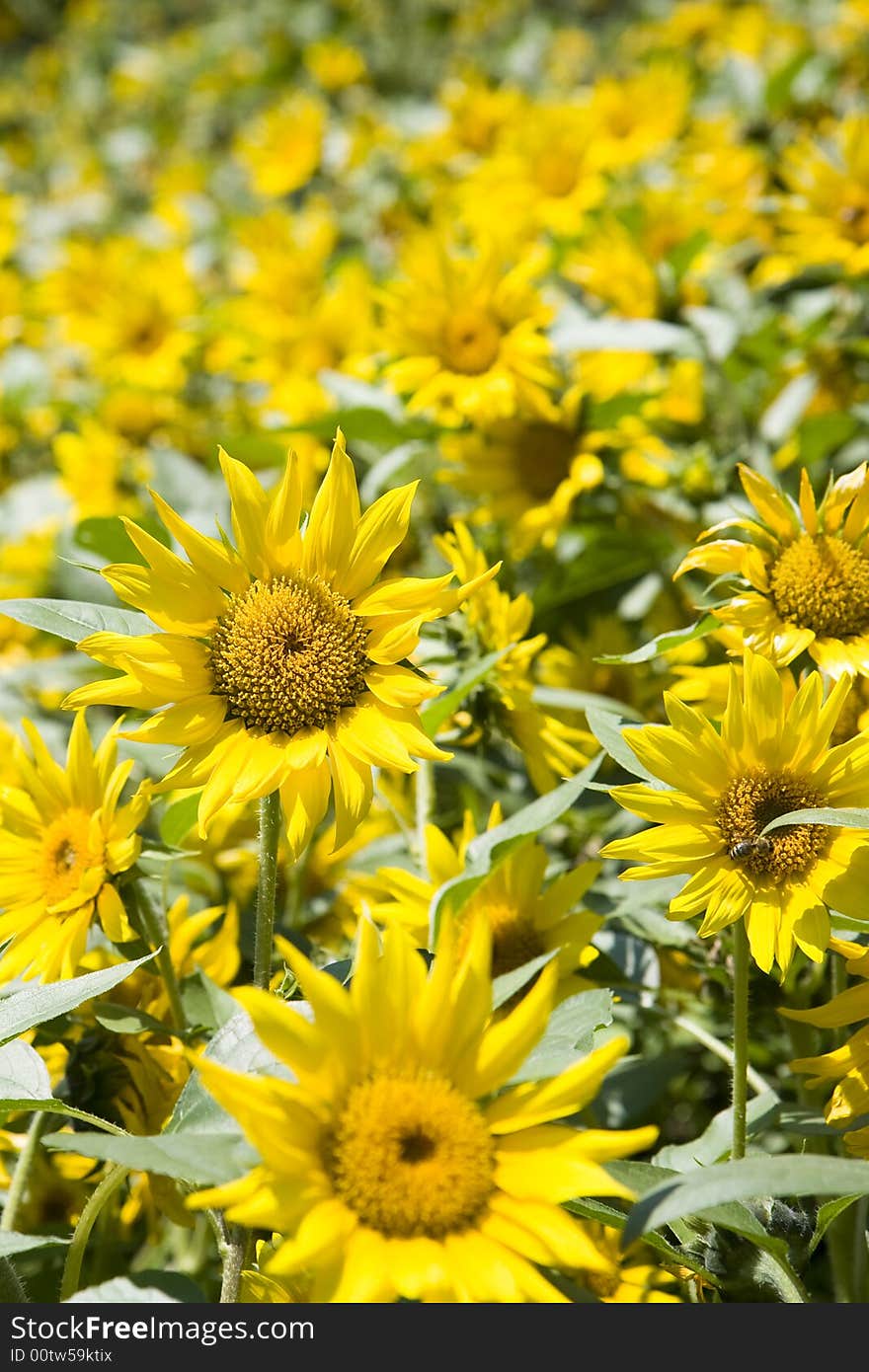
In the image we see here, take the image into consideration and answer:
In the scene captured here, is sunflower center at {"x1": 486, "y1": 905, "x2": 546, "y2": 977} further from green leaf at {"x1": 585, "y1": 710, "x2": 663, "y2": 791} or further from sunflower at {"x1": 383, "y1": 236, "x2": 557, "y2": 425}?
sunflower at {"x1": 383, "y1": 236, "x2": 557, "y2": 425}

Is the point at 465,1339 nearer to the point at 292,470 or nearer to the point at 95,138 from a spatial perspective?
the point at 292,470

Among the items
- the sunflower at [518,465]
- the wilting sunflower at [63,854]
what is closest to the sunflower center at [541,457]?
the sunflower at [518,465]

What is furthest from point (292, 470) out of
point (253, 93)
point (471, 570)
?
point (253, 93)

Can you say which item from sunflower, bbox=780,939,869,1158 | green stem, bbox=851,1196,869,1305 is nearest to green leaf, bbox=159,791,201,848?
sunflower, bbox=780,939,869,1158

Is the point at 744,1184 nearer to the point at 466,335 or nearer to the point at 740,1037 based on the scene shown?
the point at 740,1037

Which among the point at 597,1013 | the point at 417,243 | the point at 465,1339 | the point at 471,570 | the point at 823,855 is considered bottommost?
the point at 465,1339

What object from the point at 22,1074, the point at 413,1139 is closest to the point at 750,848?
the point at 413,1139
